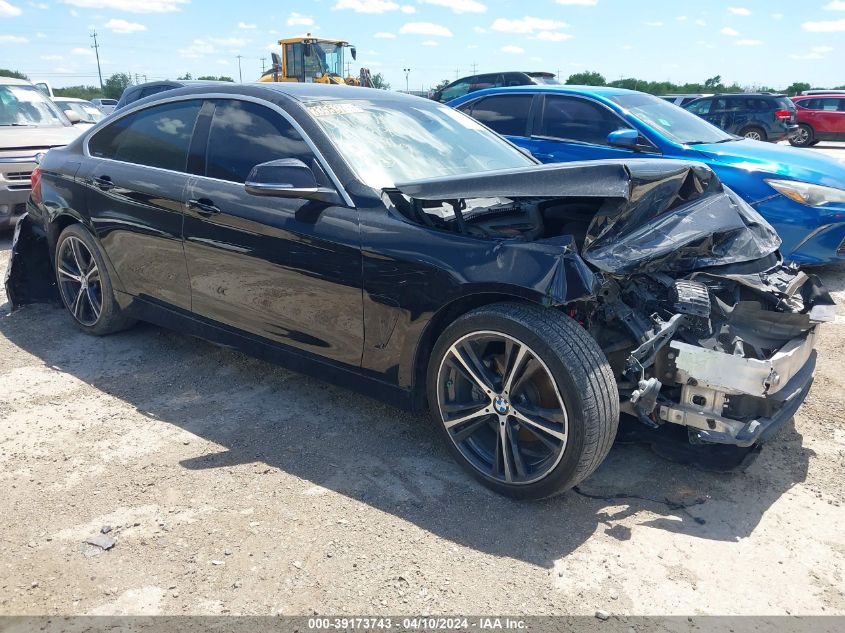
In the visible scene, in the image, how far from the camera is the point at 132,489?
3096mm

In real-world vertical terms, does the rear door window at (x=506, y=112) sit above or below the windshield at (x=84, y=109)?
above

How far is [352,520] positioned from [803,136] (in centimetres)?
2211

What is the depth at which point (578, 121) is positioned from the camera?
6906 mm

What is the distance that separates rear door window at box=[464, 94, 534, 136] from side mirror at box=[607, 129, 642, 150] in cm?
124

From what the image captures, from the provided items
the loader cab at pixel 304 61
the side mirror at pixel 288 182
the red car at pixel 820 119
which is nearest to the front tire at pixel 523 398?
the side mirror at pixel 288 182

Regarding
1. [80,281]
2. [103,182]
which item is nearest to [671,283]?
[103,182]

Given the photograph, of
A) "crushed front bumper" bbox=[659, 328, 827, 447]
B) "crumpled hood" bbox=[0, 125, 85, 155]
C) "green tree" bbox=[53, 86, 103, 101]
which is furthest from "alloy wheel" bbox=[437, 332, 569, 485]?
"green tree" bbox=[53, 86, 103, 101]

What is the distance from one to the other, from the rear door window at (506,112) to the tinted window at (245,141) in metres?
4.07

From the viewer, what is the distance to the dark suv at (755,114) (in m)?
17.3

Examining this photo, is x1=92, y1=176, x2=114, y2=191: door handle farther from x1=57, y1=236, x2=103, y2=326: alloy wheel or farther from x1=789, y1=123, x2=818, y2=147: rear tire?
x1=789, y1=123, x2=818, y2=147: rear tire

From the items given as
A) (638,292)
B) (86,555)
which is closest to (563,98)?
(638,292)

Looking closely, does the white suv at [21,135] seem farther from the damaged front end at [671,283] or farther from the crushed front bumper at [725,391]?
the crushed front bumper at [725,391]

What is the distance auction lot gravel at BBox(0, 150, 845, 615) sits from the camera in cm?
244

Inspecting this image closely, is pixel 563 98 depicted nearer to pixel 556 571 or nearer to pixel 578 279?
pixel 578 279
